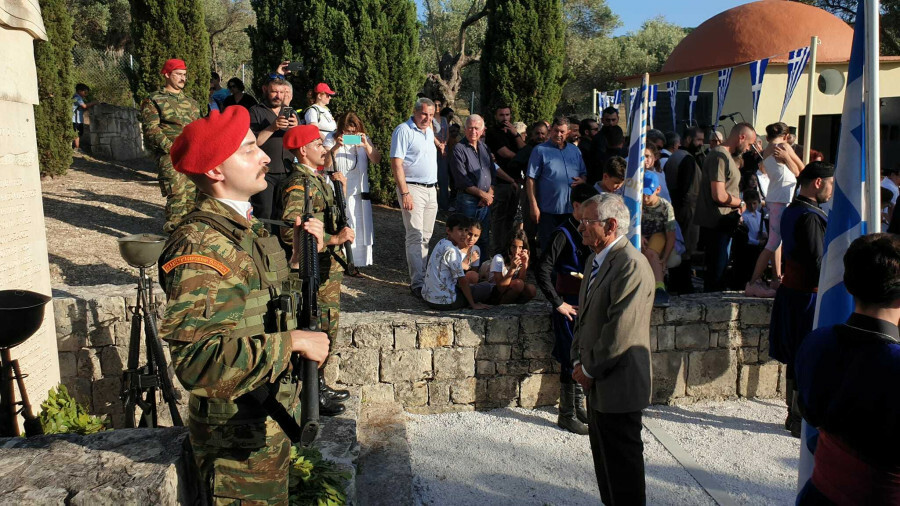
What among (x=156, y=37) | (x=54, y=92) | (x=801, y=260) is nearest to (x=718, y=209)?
(x=801, y=260)

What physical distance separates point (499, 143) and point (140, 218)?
498 centimetres

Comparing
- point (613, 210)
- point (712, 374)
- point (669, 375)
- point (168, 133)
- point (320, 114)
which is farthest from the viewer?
point (320, 114)

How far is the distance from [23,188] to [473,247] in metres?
3.72

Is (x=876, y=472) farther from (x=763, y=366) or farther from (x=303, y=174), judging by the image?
(x=763, y=366)

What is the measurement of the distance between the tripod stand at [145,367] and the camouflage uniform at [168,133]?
1.99 meters

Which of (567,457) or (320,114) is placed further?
(320,114)

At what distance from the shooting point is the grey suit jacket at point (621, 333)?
3729 millimetres

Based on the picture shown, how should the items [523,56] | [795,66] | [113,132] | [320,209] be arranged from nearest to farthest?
[320,209] < [795,66] < [523,56] < [113,132]

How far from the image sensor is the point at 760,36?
63.2 ft

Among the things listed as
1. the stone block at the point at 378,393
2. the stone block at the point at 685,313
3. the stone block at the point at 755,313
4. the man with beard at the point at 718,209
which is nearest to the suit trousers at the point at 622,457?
the stone block at the point at 378,393

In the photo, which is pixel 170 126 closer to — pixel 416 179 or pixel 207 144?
pixel 416 179

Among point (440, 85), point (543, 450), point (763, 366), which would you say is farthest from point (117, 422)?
point (440, 85)

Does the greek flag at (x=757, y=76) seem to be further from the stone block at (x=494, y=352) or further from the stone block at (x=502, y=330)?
the stone block at (x=494, y=352)

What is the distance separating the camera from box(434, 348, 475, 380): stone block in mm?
5652
